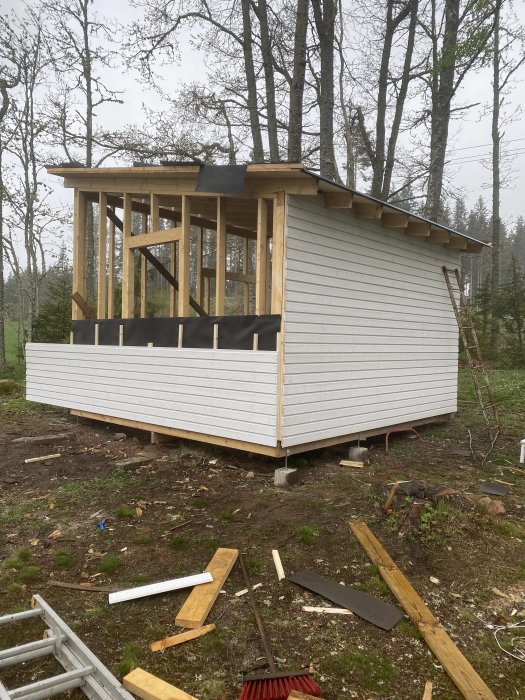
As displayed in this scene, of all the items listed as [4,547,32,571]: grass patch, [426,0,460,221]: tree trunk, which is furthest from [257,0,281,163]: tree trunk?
[4,547,32,571]: grass patch

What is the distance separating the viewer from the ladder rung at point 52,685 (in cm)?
203

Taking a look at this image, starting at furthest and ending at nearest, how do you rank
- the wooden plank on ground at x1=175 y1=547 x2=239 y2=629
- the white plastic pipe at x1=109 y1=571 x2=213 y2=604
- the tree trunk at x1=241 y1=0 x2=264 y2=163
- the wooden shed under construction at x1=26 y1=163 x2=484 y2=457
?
the tree trunk at x1=241 y1=0 x2=264 y2=163 → the wooden shed under construction at x1=26 y1=163 x2=484 y2=457 → the white plastic pipe at x1=109 y1=571 x2=213 y2=604 → the wooden plank on ground at x1=175 y1=547 x2=239 y2=629

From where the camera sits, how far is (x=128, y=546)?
12.6ft

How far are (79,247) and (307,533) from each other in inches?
241

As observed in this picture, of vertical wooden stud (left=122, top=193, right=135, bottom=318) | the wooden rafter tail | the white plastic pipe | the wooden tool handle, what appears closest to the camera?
the wooden tool handle

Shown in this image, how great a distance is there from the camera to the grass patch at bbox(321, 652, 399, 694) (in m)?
2.32

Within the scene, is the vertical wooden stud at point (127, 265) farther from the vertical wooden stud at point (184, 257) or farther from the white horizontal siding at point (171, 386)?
the vertical wooden stud at point (184, 257)

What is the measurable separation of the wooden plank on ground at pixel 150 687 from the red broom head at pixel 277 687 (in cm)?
26

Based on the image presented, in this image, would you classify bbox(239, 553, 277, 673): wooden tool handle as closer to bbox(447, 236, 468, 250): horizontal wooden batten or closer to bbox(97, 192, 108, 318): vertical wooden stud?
bbox(97, 192, 108, 318): vertical wooden stud

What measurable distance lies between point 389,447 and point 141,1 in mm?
12172

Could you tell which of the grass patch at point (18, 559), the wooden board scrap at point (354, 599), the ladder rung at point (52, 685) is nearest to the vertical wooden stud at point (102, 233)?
the grass patch at point (18, 559)

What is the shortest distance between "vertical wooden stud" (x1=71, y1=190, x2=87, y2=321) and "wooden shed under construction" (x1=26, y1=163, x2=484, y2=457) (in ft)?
0.08

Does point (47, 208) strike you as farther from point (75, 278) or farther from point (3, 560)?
point (3, 560)

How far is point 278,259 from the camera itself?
5.35 meters
